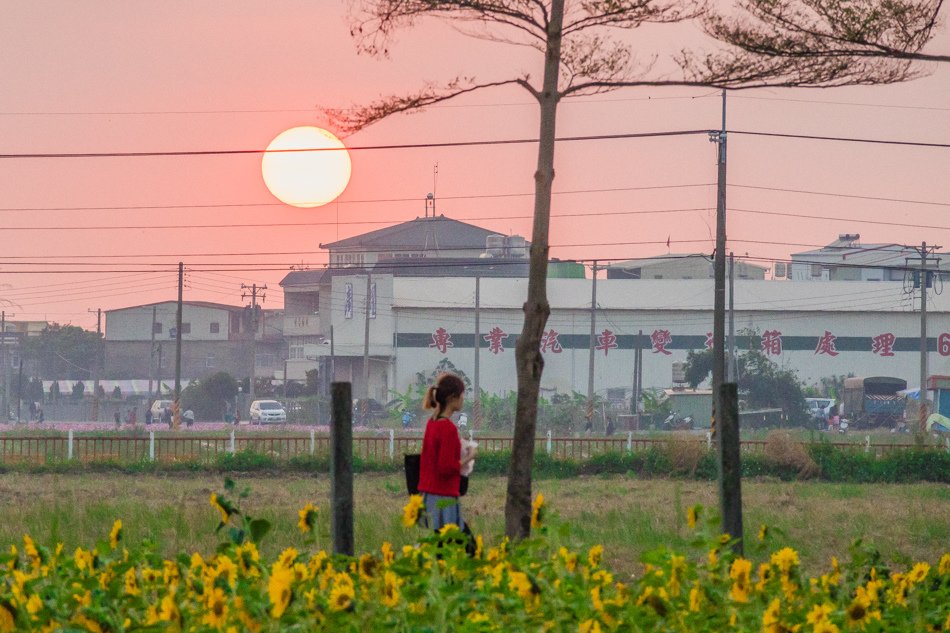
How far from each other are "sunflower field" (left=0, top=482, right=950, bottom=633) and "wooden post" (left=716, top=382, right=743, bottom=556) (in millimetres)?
2184

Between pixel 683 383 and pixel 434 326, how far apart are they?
12.9 meters

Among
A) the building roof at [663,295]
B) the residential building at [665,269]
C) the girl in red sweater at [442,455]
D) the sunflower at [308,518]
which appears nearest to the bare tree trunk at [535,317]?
the girl in red sweater at [442,455]

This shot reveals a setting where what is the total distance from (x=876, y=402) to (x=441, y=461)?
55.2 meters

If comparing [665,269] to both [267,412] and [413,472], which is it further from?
[413,472]

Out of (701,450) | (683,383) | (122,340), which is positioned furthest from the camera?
(122,340)

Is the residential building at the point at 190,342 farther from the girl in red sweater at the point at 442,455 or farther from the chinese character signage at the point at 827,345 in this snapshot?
the girl in red sweater at the point at 442,455

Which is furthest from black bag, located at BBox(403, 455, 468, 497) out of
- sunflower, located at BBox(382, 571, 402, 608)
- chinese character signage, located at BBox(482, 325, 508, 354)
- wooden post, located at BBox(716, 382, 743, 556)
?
chinese character signage, located at BBox(482, 325, 508, 354)

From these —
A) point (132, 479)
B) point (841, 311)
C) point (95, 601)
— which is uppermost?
point (841, 311)

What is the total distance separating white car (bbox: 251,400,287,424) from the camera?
59906mm

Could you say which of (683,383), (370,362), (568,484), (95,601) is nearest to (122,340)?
(370,362)

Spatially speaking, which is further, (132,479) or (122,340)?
(122,340)

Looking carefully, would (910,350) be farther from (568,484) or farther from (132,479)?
(132,479)

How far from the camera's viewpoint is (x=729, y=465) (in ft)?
20.6

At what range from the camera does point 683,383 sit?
59438 mm
